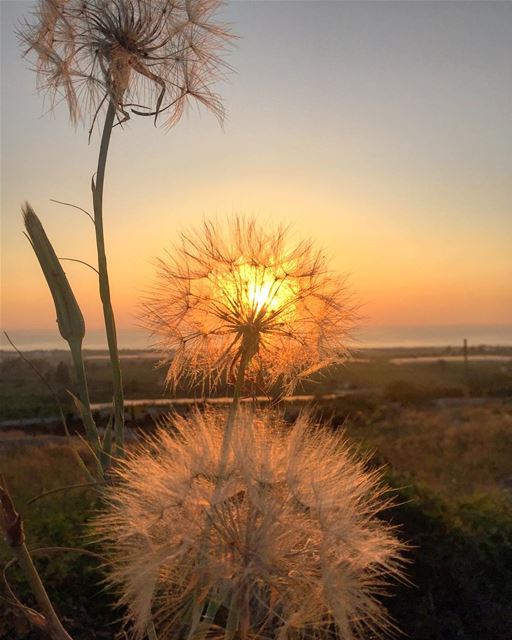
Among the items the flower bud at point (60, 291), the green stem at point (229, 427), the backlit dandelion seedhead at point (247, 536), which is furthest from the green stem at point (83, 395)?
the green stem at point (229, 427)

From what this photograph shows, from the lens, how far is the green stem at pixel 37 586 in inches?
67.5

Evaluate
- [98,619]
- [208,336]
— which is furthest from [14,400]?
[208,336]

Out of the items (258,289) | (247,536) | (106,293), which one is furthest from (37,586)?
(258,289)

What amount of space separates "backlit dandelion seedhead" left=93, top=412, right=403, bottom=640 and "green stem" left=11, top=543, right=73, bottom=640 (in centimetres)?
18

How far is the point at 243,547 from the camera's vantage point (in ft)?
5.90

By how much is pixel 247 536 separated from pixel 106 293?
0.84 metres

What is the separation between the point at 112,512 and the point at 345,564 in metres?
0.65

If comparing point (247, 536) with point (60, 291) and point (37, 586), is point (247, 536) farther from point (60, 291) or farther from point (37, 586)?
point (60, 291)

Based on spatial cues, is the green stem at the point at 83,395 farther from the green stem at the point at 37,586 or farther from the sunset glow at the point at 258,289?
the sunset glow at the point at 258,289

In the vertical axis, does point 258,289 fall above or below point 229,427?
above

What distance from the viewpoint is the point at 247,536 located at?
1.81m

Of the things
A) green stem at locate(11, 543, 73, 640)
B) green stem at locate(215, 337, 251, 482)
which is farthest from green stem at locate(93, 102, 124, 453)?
green stem at locate(11, 543, 73, 640)

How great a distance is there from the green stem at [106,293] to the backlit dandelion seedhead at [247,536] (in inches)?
6.4

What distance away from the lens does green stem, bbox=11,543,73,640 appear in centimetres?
171
